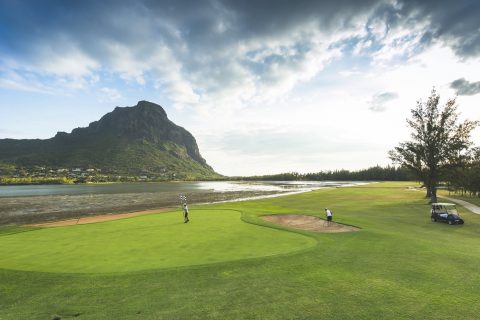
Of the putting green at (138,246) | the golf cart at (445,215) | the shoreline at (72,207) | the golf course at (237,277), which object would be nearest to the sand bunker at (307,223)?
the golf course at (237,277)

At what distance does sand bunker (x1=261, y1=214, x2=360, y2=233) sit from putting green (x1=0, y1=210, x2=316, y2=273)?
4.92 m

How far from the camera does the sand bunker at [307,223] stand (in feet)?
73.8

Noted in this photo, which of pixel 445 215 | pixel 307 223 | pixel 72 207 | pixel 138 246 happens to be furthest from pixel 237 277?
pixel 72 207

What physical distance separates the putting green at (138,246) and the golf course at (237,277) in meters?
0.06

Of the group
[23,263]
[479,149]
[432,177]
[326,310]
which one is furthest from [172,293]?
[479,149]

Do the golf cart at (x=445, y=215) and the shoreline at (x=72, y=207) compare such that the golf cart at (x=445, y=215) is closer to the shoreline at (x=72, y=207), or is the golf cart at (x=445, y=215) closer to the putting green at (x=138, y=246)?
the putting green at (x=138, y=246)

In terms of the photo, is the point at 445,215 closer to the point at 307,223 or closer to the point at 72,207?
the point at 307,223

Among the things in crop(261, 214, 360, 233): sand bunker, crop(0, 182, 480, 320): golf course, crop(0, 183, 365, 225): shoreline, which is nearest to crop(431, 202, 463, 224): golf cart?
crop(0, 182, 480, 320): golf course

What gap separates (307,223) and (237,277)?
16473mm

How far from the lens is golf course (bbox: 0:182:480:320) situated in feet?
27.0

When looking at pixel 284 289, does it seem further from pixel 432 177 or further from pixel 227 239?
pixel 432 177

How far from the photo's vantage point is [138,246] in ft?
52.2

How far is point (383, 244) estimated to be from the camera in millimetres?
16062

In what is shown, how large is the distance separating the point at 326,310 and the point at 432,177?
5237 centimetres
